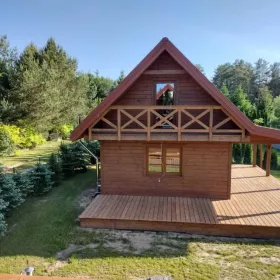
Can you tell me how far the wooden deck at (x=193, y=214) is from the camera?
6.95m

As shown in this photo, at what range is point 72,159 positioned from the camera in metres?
13.4

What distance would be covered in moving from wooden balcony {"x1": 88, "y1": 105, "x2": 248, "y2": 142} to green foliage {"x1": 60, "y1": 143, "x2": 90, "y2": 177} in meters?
4.79

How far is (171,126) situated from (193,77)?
1774mm

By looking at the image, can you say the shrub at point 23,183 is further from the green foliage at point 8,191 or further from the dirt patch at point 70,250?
Answer: the dirt patch at point 70,250

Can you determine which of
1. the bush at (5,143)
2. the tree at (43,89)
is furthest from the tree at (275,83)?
the bush at (5,143)

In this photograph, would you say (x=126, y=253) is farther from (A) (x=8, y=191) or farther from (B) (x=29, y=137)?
(B) (x=29, y=137)

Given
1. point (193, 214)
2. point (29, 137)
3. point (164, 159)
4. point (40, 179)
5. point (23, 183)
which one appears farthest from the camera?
point (29, 137)

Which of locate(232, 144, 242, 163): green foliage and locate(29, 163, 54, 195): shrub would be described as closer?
locate(29, 163, 54, 195): shrub

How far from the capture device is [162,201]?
8711 millimetres

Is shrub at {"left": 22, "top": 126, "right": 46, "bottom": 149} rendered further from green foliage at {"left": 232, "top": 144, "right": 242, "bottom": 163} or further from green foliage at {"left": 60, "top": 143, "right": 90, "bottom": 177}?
green foliage at {"left": 232, "top": 144, "right": 242, "bottom": 163}

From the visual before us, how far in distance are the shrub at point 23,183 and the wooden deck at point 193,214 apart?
2.95m

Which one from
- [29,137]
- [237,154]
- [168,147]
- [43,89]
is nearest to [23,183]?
[168,147]

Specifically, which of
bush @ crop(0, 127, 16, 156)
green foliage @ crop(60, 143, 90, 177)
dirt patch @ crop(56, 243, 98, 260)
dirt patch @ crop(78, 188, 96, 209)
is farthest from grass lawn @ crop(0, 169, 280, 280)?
bush @ crop(0, 127, 16, 156)

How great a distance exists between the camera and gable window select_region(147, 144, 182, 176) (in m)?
9.16
